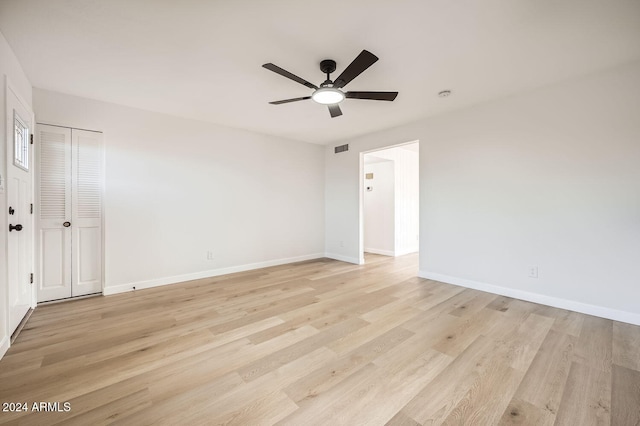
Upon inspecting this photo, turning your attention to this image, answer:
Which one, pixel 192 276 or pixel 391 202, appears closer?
pixel 192 276

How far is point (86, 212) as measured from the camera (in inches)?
133

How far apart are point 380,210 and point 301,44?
483 centimetres

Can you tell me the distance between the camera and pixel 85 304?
124 inches

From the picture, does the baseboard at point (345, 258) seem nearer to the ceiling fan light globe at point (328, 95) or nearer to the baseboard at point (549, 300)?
the baseboard at point (549, 300)

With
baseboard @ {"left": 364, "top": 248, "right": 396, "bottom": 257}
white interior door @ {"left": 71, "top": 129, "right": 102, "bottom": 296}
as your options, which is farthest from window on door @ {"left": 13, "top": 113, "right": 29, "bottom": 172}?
baseboard @ {"left": 364, "top": 248, "right": 396, "bottom": 257}

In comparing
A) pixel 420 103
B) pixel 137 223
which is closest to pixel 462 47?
pixel 420 103

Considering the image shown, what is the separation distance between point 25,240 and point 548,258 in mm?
5829

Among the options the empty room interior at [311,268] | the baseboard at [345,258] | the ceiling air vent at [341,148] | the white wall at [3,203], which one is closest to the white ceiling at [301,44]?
A: the empty room interior at [311,268]

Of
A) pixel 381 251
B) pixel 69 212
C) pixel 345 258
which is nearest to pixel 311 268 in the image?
pixel 345 258

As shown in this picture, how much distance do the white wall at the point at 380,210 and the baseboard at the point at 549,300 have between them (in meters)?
2.27

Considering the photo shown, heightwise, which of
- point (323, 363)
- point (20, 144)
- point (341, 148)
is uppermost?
point (341, 148)

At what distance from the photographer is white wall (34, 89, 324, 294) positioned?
350 cm

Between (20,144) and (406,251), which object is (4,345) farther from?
(406,251)

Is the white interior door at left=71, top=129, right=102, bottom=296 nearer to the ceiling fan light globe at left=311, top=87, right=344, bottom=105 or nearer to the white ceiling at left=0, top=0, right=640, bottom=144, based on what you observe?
the white ceiling at left=0, top=0, right=640, bottom=144
